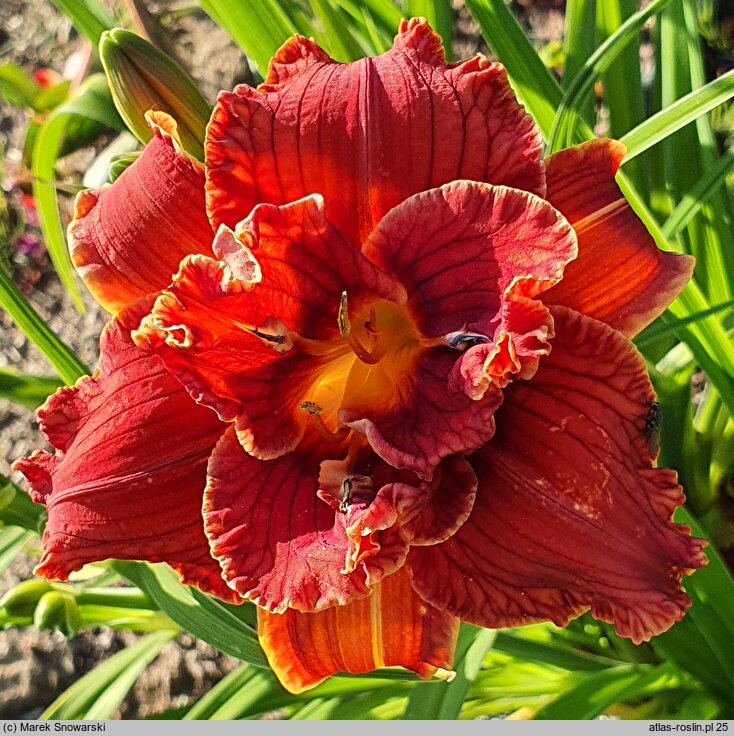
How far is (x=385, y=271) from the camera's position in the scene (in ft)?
2.18

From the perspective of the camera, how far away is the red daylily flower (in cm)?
61

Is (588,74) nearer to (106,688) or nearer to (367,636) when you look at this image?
(367,636)

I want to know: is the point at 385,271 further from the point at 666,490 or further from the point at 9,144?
the point at 9,144

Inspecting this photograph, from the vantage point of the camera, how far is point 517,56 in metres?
0.92

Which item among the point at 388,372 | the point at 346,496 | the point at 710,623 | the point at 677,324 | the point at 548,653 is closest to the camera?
the point at 346,496

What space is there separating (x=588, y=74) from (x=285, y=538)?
1.85ft

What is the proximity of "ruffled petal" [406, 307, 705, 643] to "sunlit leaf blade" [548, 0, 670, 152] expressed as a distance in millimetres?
304

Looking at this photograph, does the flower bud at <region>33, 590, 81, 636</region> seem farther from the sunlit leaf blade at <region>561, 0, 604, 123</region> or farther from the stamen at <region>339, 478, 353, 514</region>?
the sunlit leaf blade at <region>561, 0, 604, 123</region>

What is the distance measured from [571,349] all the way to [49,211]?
40.6 inches

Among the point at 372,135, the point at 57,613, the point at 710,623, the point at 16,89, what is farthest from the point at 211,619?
the point at 16,89

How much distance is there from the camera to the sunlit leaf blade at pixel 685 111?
791mm

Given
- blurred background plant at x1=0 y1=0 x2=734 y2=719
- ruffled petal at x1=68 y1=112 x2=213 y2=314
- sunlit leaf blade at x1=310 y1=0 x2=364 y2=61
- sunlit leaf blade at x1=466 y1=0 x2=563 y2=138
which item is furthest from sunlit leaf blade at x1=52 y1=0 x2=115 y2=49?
sunlit leaf blade at x1=466 y1=0 x2=563 y2=138

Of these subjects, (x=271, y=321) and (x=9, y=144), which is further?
(x=9, y=144)
